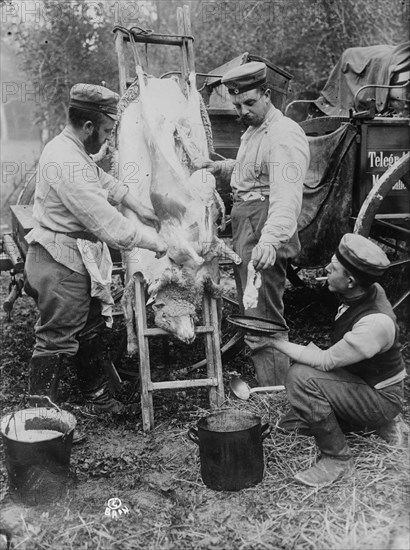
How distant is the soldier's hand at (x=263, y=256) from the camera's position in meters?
3.79

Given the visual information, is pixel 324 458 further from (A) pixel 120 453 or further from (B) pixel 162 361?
(B) pixel 162 361

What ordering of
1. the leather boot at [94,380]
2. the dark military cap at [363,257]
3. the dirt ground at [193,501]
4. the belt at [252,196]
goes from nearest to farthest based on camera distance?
the dirt ground at [193,501] → the dark military cap at [363,257] → the belt at [252,196] → the leather boot at [94,380]

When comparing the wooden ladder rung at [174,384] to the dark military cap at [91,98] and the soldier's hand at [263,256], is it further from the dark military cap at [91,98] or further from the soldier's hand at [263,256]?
the dark military cap at [91,98]

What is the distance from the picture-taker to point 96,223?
3.86 meters

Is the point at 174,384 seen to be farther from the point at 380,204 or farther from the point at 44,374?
the point at 380,204

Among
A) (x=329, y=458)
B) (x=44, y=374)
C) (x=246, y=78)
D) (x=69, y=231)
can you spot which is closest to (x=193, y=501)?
(x=329, y=458)

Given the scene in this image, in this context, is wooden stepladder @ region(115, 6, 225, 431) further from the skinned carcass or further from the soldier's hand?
the soldier's hand

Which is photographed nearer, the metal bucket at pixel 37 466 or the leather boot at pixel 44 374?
the metal bucket at pixel 37 466

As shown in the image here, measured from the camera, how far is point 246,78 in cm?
411

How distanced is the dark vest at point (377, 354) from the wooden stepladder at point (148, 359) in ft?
3.56

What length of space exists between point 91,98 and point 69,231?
868 millimetres

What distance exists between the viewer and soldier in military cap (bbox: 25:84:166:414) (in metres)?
3.85

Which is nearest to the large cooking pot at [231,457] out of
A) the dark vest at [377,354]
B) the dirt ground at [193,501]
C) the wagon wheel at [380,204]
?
the dirt ground at [193,501]

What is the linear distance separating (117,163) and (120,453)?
2158mm
